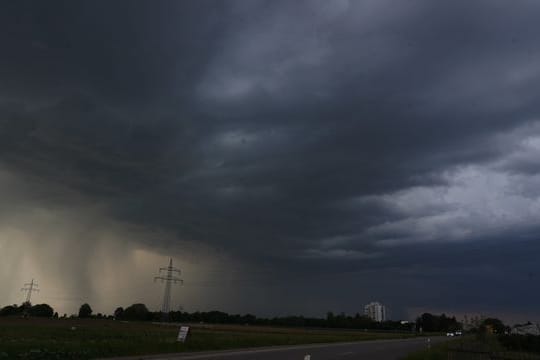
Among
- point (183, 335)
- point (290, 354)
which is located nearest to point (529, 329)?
point (290, 354)

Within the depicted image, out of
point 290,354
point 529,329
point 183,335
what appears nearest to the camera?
point 290,354

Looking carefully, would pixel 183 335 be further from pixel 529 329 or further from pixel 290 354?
pixel 529 329

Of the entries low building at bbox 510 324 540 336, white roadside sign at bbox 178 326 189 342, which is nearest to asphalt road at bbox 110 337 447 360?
white roadside sign at bbox 178 326 189 342

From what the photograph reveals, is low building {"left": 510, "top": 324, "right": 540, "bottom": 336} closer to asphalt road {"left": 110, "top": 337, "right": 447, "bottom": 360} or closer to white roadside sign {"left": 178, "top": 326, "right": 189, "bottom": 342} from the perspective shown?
asphalt road {"left": 110, "top": 337, "right": 447, "bottom": 360}

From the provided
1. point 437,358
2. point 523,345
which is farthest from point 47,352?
point 523,345

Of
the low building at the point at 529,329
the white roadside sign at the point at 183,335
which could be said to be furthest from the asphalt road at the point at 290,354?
the low building at the point at 529,329

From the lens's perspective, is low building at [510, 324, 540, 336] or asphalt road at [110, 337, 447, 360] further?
low building at [510, 324, 540, 336]

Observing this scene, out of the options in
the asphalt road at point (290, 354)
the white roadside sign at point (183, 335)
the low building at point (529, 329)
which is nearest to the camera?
the asphalt road at point (290, 354)

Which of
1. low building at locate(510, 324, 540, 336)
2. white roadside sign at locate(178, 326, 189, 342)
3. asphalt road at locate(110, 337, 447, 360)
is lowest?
asphalt road at locate(110, 337, 447, 360)

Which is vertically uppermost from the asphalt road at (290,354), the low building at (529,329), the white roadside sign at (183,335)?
the low building at (529,329)

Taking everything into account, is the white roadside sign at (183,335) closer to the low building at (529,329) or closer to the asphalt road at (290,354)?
the asphalt road at (290,354)

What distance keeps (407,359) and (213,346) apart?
647 inches

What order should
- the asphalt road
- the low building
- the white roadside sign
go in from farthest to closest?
the low building, the white roadside sign, the asphalt road

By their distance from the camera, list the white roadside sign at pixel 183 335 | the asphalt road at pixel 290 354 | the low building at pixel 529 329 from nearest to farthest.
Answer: the asphalt road at pixel 290 354 < the white roadside sign at pixel 183 335 < the low building at pixel 529 329
